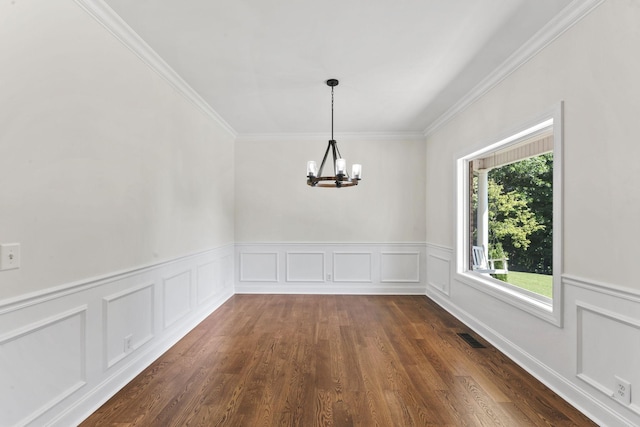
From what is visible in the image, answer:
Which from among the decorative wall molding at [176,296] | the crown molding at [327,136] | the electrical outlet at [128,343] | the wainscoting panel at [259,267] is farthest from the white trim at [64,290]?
the crown molding at [327,136]

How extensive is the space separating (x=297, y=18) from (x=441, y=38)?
3.92ft

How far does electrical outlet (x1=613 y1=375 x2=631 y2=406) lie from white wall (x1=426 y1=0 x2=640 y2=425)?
32 mm

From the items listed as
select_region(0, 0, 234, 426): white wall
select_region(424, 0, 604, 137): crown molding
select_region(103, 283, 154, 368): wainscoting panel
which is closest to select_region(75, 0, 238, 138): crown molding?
select_region(0, 0, 234, 426): white wall

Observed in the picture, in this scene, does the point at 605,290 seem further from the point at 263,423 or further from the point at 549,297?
the point at 263,423

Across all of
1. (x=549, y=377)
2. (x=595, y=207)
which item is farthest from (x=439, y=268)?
(x=595, y=207)

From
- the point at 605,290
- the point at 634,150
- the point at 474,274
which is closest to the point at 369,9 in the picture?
the point at 634,150

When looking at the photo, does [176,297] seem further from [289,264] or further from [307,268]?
[307,268]

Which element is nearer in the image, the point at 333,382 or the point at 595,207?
the point at 595,207

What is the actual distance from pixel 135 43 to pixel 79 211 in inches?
57.8

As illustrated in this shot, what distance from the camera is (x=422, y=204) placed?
18.2ft

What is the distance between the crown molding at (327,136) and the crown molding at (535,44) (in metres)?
1.53

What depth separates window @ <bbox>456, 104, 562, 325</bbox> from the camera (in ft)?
8.26

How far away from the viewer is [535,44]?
2.57 m

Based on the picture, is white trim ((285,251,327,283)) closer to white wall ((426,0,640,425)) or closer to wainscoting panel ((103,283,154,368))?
wainscoting panel ((103,283,154,368))
